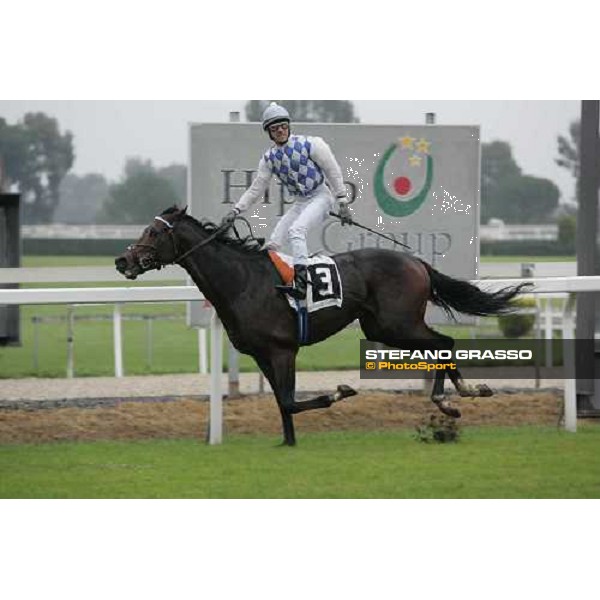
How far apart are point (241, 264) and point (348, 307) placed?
0.73 metres

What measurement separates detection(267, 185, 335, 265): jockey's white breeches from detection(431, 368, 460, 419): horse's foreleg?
113cm

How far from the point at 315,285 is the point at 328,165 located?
0.73 metres

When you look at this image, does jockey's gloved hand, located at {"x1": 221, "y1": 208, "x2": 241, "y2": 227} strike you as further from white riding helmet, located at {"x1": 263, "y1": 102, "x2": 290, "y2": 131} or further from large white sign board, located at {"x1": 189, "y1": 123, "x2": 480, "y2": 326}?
large white sign board, located at {"x1": 189, "y1": 123, "x2": 480, "y2": 326}

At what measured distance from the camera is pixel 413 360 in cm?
906

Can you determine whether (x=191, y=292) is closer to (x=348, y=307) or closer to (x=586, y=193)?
(x=348, y=307)

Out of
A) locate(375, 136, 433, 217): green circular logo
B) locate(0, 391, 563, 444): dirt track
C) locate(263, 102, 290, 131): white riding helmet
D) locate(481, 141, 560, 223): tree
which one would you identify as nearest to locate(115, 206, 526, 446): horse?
locate(263, 102, 290, 131): white riding helmet

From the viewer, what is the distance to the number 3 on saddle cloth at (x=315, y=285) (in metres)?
8.61

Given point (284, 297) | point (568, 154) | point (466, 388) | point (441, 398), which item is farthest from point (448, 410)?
point (568, 154)

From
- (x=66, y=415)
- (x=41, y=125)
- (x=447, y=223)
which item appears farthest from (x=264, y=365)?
(x=41, y=125)

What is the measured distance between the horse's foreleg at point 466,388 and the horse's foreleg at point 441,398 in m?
0.07

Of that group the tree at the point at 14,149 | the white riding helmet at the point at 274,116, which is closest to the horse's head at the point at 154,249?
the white riding helmet at the point at 274,116

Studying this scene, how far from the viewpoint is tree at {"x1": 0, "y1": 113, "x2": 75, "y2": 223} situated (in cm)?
2180

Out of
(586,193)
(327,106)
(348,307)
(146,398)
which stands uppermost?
(327,106)

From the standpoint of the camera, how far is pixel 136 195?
2386cm
